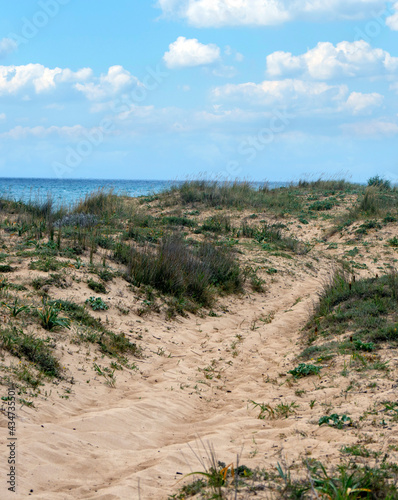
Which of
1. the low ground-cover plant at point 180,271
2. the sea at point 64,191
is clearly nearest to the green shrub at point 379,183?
the sea at point 64,191

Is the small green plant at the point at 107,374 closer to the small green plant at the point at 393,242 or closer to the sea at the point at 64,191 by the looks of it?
the sea at the point at 64,191

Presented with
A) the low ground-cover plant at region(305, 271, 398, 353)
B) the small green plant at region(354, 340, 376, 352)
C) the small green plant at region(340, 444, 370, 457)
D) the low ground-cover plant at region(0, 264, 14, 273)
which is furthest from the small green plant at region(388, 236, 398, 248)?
the small green plant at region(340, 444, 370, 457)

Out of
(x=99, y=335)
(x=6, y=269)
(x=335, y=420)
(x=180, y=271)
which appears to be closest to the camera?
(x=335, y=420)

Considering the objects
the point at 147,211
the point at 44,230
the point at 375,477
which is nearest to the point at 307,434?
the point at 375,477

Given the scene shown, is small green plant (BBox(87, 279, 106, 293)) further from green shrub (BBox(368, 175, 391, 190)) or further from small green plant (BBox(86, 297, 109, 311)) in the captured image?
green shrub (BBox(368, 175, 391, 190))

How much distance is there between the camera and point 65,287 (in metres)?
7.51

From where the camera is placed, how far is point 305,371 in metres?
5.62

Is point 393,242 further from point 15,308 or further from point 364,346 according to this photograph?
point 15,308

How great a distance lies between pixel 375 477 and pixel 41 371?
356 cm

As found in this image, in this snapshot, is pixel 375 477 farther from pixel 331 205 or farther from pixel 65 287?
pixel 331 205

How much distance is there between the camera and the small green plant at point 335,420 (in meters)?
4.03

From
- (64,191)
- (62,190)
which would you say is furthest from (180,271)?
(62,190)

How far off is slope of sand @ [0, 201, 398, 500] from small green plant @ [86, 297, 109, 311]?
0.48ft

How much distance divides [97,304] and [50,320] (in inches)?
48.1
